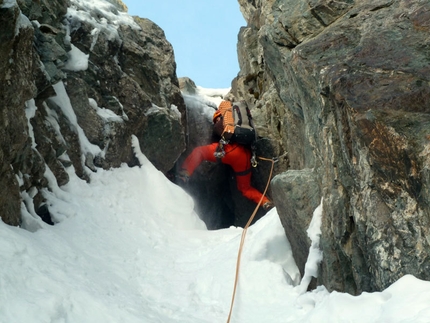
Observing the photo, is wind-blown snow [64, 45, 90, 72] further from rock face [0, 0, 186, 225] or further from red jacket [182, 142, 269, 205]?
red jacket [182, 142, 269, 205]

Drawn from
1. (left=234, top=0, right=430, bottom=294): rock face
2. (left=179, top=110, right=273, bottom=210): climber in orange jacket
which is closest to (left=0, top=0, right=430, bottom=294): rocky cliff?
(left=234, top=0, right=430, bottom=294): rock face

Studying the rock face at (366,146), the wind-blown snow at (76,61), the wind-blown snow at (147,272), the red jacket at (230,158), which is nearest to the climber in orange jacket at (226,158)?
the red jacket at (230,158)

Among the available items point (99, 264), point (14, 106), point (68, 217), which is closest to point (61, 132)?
point (68, 217)

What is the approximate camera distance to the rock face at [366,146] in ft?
13.1

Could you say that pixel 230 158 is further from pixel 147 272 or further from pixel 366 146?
pixel 366 146

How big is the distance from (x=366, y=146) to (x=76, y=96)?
6.29 meters

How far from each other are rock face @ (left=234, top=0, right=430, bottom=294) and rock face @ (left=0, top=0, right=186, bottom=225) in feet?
11.0

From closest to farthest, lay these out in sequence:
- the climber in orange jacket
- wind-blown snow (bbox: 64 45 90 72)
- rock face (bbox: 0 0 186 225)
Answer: rock face (bbox: 0 0 186 225) → wind-blown snow (bbox: 64 45 90 72) → the climber in orange jacket

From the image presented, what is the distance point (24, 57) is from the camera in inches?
240

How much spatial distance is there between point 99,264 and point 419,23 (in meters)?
4.56

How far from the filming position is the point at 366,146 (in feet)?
14.1

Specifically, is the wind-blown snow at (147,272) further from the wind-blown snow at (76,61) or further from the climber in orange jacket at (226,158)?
the climber in orange jacket at (226,158)

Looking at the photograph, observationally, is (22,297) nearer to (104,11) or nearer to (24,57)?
(24,57)

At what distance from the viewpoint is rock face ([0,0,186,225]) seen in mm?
5781
